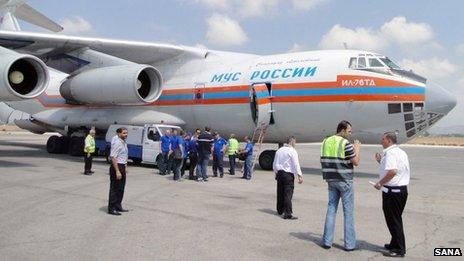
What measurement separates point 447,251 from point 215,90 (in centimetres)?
1152

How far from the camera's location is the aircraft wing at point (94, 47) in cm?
1712

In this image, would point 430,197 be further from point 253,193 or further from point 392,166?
point 392,166

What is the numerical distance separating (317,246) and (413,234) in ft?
5.52

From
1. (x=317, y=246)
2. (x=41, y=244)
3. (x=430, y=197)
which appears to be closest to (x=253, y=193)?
(x=430, y=197)

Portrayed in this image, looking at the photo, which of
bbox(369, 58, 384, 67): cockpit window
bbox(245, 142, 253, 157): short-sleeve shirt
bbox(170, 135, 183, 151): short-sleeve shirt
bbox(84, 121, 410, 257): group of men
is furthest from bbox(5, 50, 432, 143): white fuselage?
bbox(84, 121, 410, 257): group of men

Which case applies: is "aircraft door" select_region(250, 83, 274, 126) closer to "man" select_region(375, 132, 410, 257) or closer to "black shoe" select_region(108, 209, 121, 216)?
"black shoe" select_region(108, 209, 121, 216)

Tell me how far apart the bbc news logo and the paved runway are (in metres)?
0.10

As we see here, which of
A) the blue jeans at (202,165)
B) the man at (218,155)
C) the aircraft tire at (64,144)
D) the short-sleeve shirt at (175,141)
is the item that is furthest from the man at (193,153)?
→ the aircraft tire at (64,144)

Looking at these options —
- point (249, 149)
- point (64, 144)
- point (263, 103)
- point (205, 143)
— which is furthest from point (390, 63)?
point (64, 144)

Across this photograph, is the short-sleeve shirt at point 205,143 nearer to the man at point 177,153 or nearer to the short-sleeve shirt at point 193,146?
the short-sleeve shirt at point 193,146

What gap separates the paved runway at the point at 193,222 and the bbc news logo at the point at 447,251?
105 millimetres

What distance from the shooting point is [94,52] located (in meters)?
18.7

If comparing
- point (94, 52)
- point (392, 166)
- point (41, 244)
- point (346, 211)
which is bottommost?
point (41, 244)

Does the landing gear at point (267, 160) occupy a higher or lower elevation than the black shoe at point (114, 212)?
higher
